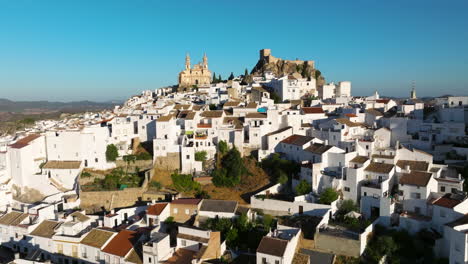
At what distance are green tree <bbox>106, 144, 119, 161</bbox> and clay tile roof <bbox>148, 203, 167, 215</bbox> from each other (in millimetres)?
8023

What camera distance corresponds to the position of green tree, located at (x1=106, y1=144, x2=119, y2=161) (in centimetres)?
2770

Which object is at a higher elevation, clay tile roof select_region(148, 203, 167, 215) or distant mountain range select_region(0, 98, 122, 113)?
distant mountain range select_region(0, 98, 122, 113)

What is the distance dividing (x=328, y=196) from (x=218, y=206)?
21.4 feet

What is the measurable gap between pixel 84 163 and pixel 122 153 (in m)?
2.95

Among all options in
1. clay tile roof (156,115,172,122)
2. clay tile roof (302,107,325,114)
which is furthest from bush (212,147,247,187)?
clay tile roof (302,107,325,114)

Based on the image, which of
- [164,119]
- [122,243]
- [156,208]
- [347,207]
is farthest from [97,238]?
[347,207]

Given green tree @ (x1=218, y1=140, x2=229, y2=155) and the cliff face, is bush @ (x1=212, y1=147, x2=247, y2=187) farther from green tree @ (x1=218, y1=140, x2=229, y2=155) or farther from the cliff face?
the cliff face

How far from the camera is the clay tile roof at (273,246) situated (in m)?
16.4

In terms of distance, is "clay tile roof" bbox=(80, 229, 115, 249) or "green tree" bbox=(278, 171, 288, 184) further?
"green tree" bbox=(278, 171, 288, 184)

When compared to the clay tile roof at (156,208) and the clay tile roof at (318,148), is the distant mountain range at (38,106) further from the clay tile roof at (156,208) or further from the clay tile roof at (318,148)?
the clay tile roof at (318,148)

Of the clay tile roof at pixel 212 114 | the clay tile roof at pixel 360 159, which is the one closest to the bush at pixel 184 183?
the clay tile roof at pixel 212 114

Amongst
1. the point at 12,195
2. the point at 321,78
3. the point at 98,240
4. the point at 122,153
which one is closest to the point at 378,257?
the point at 98,240

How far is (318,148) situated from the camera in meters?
23.9

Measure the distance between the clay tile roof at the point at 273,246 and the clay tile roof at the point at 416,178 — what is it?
8262 mm
